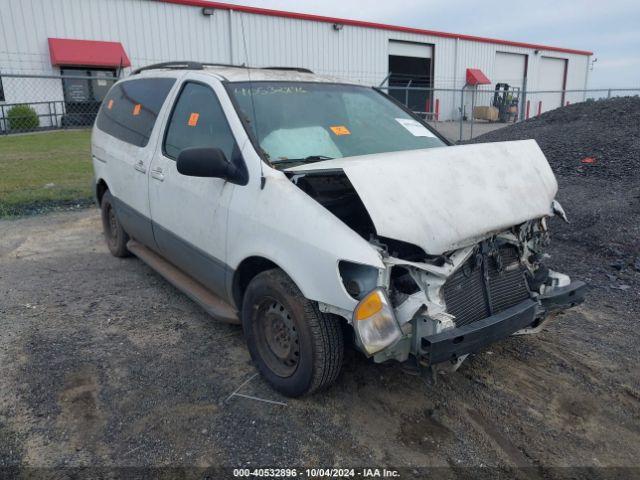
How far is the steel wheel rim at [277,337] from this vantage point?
300 centimetres

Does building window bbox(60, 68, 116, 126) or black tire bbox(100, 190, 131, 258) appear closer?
black tire bbox(100, 190, 131, 258)

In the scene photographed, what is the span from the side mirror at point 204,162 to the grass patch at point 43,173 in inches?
242

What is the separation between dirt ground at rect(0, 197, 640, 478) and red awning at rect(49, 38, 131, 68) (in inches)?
732

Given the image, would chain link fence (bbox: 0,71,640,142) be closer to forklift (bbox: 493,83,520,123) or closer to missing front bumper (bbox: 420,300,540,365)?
forklift (bbox: 493,83,520,123)

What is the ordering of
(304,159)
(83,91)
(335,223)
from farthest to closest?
(83,91) → (304,159) → (335,223)

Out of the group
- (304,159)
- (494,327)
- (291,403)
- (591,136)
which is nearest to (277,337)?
(291,403)

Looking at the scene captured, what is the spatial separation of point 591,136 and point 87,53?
61.3ft

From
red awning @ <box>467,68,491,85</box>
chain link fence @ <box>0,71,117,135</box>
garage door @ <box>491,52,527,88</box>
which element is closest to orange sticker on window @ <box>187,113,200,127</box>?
chain link fence @ <box>0,71,117,135</box>

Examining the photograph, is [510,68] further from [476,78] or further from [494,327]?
[494,327]

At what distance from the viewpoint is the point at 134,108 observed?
15.7 feet

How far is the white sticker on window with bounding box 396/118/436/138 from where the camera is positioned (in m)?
4.05

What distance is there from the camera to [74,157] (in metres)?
12.4

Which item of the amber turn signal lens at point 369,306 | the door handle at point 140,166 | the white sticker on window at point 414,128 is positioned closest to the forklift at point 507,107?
the white sticker on window at point 414,128

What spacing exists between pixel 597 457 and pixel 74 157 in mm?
12568
